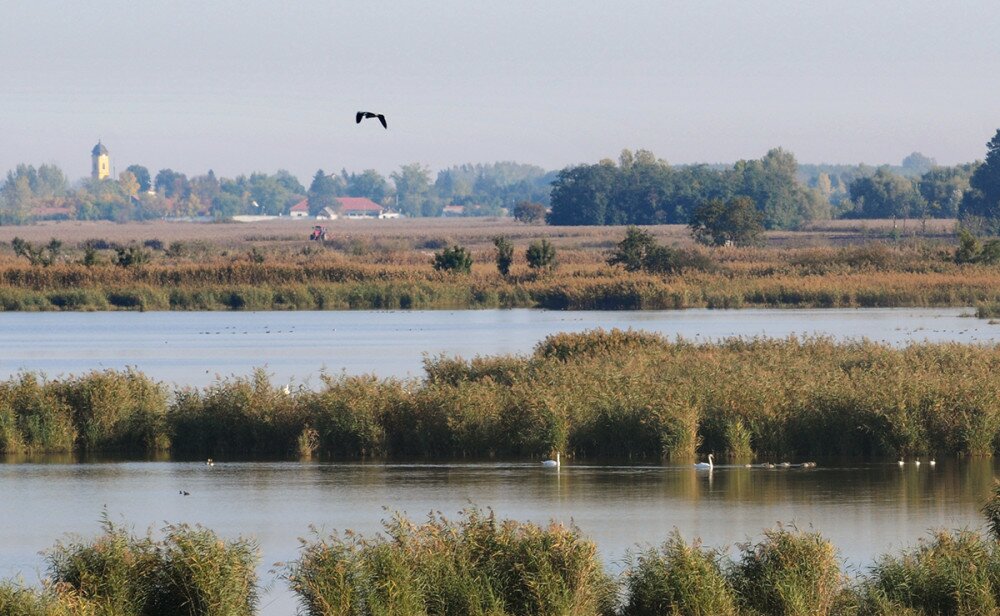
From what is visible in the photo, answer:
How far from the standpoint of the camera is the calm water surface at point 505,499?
749 inches

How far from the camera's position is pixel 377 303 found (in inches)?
2516

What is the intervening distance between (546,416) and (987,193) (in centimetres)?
9951

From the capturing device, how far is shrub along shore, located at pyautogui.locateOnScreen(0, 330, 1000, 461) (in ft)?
79.6

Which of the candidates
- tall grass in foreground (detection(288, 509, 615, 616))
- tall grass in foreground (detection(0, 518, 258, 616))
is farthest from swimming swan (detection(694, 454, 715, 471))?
tall grass in foreground (detection(0, 518, 258, 616))

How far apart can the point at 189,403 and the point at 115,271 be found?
4321 centimetres

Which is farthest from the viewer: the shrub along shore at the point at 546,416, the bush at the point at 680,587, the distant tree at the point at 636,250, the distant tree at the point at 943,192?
the distant tree at the point at 943,192

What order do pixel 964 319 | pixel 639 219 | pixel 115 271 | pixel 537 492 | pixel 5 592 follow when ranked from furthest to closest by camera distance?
pixel 639 219, pixel 115 271, pixel 964 319, pixel 537 492, pixel 5 592

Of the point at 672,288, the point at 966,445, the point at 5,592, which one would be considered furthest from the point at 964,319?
the point at 5,592

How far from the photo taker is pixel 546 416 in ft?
80.7

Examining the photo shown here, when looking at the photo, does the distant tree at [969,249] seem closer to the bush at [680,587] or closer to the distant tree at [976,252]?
the distant tree at [976,252]

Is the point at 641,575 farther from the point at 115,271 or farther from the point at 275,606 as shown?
the point at 115,271

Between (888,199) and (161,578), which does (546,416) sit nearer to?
(161,578)

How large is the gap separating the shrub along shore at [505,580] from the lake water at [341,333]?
732 inches

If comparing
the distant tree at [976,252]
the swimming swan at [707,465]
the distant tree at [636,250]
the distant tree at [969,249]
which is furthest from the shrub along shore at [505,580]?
the distant tree at [969,249]
